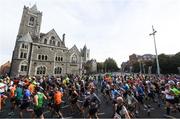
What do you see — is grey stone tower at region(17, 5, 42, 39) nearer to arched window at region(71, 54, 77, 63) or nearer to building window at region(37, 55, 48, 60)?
building window at region(37, 55, 48, 60)

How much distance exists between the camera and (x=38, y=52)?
4375 centimetres

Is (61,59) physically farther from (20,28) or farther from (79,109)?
(79,109)

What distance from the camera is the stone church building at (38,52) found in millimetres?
40531

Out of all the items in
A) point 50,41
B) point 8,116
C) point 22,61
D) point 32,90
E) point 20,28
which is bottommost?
point 8,116

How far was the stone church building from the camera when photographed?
Result: 40531mm

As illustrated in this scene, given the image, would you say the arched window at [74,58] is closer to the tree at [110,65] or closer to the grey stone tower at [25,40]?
the grey stone tower at [25,40]

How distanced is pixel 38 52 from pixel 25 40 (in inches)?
201

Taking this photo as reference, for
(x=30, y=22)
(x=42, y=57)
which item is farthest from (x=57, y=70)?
(x=30, y=22)

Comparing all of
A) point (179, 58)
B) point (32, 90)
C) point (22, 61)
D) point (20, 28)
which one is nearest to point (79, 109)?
point (32, 90)

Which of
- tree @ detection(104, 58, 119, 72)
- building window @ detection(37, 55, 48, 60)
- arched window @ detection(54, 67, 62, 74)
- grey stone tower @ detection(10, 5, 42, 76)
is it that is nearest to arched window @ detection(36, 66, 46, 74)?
building window @ detection(37, 55, 48, 60)

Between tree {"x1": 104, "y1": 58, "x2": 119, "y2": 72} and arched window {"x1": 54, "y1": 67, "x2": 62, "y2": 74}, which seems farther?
tree {"x1": 104, "y1": 58, "x2": 119, "y2": 72}

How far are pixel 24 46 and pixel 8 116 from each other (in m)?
34.4

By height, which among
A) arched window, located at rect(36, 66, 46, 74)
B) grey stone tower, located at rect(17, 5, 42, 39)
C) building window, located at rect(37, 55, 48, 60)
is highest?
grey stone tower, located at rect(17, 5, 42, 39)

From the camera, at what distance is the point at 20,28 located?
46125 millimetres
